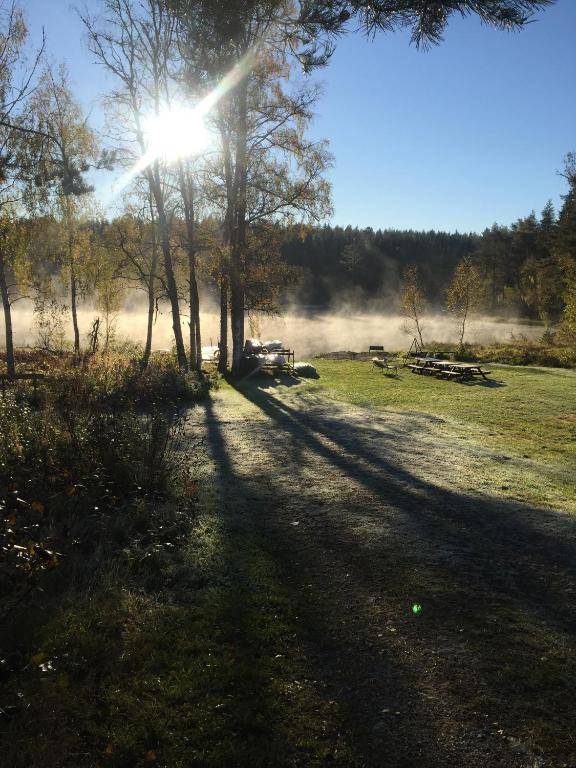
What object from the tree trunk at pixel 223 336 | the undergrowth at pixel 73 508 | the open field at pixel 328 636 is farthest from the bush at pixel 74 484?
the tree trunk at pixel 223 336

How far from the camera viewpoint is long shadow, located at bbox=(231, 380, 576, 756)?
4.72m

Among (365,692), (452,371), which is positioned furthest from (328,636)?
(452,371)

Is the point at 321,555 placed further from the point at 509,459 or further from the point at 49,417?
the point at 509,459

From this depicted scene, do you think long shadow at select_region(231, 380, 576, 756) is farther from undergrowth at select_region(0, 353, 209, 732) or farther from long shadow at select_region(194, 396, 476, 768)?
undergrowth at select_region(0, 353, 209, 732)

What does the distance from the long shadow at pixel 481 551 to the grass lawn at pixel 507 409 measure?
3.56 feet

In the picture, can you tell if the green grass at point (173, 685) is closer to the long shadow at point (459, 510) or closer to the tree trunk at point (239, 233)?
the long shadow at point (459, 510)

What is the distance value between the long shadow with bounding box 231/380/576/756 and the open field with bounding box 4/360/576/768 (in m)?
0.03

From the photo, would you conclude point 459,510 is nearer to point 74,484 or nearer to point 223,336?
point 74,484

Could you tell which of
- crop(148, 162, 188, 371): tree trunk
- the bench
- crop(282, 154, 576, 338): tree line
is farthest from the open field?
crop(282, 154, 576, 338): tree line

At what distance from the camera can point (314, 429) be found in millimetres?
11773

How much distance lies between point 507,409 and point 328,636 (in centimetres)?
1212

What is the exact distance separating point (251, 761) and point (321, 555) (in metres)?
2.69

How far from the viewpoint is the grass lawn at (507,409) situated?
8.73 meters

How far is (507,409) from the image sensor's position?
578 inches
